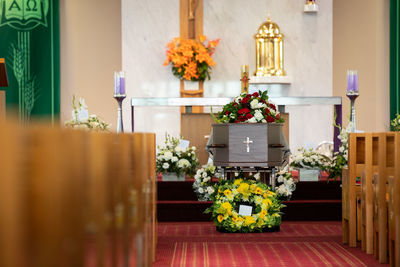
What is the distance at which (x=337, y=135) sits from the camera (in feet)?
21.1

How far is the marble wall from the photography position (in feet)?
28.7

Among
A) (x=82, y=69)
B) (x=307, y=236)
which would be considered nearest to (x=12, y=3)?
(x=82, y=69)

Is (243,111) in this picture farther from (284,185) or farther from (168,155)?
(168,155)

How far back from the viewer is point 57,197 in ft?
3.16

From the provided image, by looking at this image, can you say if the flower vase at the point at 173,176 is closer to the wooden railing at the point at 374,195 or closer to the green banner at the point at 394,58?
the wooden railing at the point at 374,195

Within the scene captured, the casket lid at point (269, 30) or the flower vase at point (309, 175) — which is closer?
the flower vase at point (309, 175)

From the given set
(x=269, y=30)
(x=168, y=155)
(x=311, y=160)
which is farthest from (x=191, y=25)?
(x=311, y=160)

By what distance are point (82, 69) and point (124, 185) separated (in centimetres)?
759

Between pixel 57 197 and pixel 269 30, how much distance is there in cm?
775

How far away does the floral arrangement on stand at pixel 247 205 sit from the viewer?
5000 millimetres

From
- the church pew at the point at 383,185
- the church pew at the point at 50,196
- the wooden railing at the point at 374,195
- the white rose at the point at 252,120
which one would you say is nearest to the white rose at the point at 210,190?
the white rose at the point at 252,120

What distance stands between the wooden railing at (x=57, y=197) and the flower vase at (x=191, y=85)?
23.3 ft

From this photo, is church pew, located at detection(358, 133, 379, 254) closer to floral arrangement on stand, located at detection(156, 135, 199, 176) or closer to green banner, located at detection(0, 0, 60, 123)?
floral arrangement on stand, located at detection(156, 135, 199, 176)

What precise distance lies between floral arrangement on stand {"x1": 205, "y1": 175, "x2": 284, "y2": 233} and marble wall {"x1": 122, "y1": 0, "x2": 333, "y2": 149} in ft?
12.2
